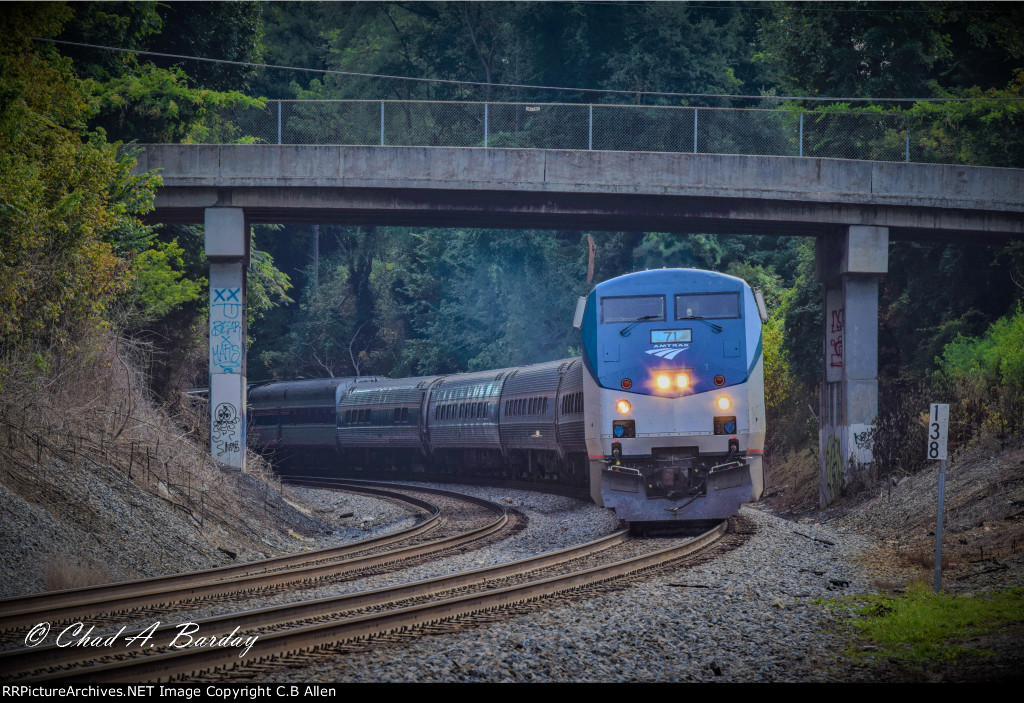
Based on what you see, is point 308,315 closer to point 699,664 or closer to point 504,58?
point 504,58

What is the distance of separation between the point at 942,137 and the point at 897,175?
492cm

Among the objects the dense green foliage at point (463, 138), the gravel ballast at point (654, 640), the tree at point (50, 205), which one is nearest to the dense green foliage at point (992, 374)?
the dense green foliage at point (463, 138)

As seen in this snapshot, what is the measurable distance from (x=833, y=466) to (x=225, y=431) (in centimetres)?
1261

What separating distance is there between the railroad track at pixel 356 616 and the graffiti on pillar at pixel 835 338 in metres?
10.2

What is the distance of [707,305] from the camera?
17.4 meters

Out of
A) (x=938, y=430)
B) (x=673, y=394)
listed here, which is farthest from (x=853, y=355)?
(x=938, y=430)

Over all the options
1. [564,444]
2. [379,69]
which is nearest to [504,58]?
[379,69]

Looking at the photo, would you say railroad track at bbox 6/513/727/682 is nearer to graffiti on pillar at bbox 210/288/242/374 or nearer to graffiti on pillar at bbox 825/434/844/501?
graffiti on pillar at bbox 825/434/844/501

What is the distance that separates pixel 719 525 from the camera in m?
17.5

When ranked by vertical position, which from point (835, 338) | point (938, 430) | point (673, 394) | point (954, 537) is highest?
point (835, 338)

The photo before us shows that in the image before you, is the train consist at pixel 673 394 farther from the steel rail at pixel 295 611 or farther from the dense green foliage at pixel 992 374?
the dense green foliage at pixel 992 374

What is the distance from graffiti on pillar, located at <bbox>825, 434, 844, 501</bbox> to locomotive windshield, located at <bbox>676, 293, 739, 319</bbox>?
7717mm

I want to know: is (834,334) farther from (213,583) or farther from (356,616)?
(356,616)

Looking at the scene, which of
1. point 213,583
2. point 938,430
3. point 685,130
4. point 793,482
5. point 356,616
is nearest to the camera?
point 356,616
